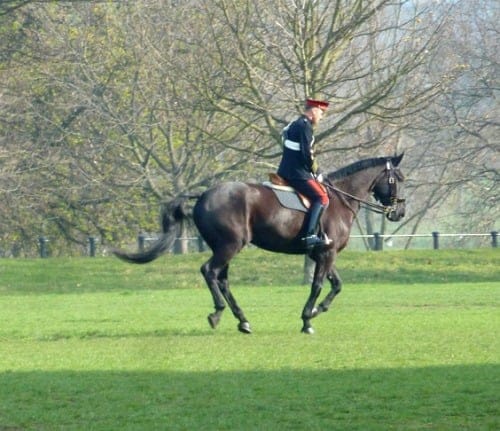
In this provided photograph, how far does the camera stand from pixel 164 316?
22.8m

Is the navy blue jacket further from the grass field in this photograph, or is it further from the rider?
the grass field

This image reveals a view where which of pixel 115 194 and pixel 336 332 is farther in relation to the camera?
pixel 115 194

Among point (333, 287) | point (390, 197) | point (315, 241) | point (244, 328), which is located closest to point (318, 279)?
point (333, 287)

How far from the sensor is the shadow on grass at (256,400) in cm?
1023

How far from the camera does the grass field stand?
1056 centimetres

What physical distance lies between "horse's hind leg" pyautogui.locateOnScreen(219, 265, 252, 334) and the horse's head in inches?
105

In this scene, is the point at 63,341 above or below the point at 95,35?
below

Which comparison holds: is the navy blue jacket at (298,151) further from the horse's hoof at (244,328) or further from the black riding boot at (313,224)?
the horse's hoof at (244,328)

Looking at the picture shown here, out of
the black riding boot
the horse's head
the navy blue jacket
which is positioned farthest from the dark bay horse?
the navy blue jacket

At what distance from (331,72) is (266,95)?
1.96 m

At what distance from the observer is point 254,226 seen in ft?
62.5

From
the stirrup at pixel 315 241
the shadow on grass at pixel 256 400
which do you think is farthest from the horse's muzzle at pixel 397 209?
the shadow on grass at pixel 256 400

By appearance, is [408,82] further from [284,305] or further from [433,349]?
[433,349]

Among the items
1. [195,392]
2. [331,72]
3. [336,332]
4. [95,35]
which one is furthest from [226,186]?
[95,35]
